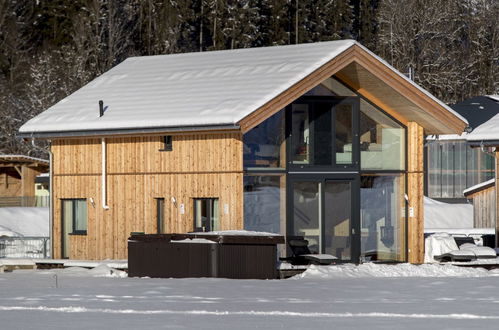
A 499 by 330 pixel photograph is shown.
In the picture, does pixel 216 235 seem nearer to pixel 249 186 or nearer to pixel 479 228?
pixel 249 186

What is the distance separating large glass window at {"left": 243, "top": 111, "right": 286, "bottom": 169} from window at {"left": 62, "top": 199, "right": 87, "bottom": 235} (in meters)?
5.14

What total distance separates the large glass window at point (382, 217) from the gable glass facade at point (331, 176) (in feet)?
0.08

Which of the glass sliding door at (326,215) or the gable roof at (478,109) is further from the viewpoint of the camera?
the gable roof at (478,109)

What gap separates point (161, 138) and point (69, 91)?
38462 millimetres

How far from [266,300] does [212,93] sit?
1043 centimetres

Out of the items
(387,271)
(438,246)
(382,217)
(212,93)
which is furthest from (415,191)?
(212,93)

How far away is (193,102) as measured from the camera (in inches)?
1253

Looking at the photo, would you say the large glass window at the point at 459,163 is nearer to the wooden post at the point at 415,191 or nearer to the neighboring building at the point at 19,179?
the neighboring building at the point at 19,179

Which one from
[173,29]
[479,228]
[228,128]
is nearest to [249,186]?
[228,128]

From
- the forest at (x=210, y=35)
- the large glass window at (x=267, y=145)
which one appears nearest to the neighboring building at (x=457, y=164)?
the forest at (x=210, y=35)

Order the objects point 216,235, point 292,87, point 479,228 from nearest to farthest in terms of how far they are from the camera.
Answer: point 216,235
point 292,87
point 479,228

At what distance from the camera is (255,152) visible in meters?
31.1

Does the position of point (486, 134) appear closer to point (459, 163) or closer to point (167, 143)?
point (167, 143)

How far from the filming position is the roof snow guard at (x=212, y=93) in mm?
30375
